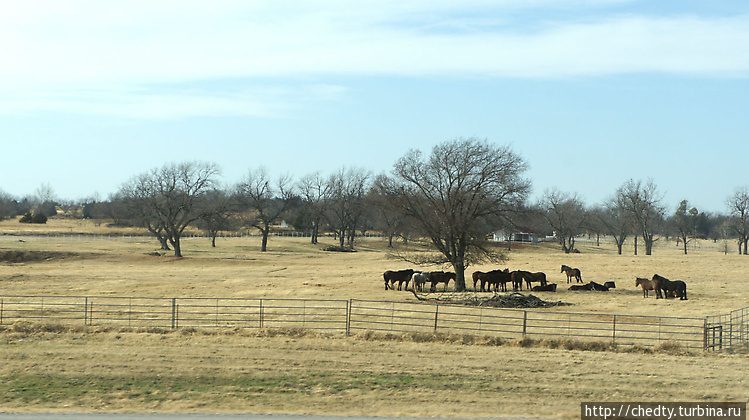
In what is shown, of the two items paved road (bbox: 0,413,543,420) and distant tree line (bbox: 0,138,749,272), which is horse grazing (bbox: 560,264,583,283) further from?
paved road (bbox: 0,413,543,420)

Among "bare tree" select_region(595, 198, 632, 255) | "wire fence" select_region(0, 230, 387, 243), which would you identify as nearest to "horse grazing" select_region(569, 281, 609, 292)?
"wire fence" select_region(0, 230, 387, 243)

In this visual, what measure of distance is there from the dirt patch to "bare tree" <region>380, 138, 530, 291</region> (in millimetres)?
34479

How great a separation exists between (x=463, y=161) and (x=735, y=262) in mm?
39333

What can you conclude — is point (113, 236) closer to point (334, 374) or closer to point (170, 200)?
point (170, 200)

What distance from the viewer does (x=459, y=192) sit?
A: 3516 cm

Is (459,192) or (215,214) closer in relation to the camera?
(459,192)

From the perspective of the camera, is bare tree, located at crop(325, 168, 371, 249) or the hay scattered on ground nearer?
the hay scattered on ground

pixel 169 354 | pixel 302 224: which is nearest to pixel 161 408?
pixel 169 354

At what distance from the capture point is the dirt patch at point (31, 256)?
53.8 m

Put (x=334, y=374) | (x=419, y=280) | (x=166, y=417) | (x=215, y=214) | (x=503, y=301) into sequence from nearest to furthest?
(x=166, y=417), (x=334, y=374), (x=503, y=301), (x=419, y=280), (x=215, y=214)

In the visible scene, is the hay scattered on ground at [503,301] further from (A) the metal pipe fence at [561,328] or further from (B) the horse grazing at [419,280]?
(B) the horse grazing at [419,280]

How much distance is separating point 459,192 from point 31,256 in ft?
129

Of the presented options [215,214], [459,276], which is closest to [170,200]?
[215,214]

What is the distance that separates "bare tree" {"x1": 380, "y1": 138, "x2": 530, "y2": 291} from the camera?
115 feet
